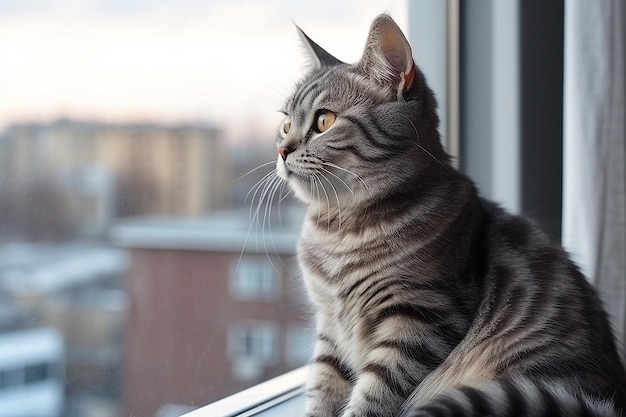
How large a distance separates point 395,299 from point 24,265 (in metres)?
0.53

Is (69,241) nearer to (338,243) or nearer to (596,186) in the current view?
(338,243)

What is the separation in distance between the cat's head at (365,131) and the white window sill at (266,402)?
0.42 metres

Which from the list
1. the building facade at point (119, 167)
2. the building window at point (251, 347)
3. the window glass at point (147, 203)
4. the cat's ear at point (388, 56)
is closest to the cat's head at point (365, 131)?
the cat's ear at point (388, 56)

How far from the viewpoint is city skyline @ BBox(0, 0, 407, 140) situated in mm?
1116

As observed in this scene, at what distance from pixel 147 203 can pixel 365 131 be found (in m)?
0.40

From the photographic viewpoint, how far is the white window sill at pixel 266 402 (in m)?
1.41

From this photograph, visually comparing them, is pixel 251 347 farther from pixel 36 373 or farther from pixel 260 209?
pixel 36 373

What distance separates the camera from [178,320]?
4.75 ft

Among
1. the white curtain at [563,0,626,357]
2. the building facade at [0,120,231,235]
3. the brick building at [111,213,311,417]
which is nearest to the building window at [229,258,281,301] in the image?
the brick building at [111,213,311,417]

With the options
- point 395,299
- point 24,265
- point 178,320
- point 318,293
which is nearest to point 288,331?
point 178,320

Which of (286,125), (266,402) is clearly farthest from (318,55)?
(266,402)

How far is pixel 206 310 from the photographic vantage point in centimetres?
151

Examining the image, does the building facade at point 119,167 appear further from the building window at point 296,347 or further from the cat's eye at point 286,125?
the building window at point 296,347

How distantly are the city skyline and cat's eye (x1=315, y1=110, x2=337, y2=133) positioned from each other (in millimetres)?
184
